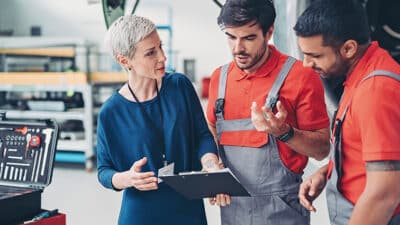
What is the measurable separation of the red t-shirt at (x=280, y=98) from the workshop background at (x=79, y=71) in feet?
1.62

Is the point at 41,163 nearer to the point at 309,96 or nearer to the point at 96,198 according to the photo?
the point at 309,96

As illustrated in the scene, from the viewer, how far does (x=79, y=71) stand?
6129 millimetres

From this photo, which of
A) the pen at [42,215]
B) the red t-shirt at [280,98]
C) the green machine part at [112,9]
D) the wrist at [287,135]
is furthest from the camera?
the green machine part at [112,9]

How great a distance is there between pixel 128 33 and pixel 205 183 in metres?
0.46

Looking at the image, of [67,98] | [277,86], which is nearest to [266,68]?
[277,86]

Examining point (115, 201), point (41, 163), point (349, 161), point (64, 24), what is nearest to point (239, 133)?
point (349, 161)

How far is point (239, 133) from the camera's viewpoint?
→ 146 centimetres

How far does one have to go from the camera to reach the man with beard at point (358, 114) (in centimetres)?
94

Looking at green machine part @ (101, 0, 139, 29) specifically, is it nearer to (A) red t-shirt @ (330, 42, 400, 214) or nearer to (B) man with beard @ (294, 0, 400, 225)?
(B) man with beard @ (294, 0, 400, 225)

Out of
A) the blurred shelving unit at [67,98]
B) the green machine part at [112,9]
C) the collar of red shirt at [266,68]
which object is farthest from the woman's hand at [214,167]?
the blurred shelving unit at [67,98]

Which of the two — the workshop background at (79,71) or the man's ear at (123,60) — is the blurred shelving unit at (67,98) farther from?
the man's ear at (123,60)

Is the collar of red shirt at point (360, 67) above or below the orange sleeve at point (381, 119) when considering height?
above

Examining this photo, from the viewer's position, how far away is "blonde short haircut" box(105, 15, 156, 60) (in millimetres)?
1304

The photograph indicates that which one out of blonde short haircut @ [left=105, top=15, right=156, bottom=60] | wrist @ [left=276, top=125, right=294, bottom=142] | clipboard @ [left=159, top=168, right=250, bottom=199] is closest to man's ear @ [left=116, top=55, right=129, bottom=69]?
blonde short haircut @ [left=105, top=15, right=156, bottom=60]
